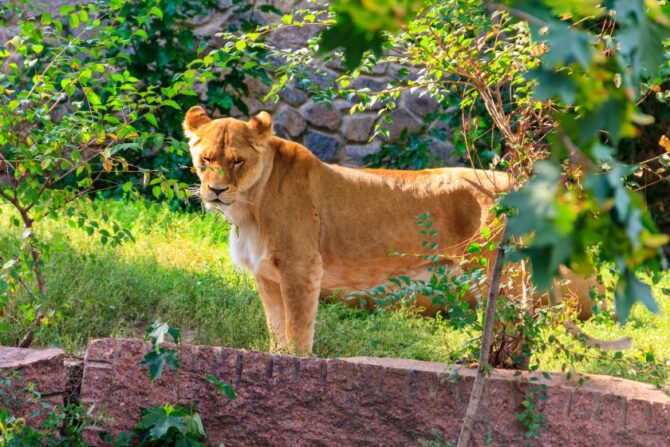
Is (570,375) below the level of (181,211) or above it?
above

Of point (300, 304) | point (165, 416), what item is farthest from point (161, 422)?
point (300, 304)

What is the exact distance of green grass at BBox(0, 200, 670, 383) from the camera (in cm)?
451

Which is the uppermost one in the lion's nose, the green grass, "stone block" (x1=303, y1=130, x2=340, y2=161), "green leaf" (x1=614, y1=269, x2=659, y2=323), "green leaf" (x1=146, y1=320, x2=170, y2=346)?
"green leaf" (x1=614, y1=269, x2=659, y2=323)

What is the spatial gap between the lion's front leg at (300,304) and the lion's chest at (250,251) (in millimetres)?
114

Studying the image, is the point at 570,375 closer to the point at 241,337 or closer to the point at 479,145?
the point at 241,337

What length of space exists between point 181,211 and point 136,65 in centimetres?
140

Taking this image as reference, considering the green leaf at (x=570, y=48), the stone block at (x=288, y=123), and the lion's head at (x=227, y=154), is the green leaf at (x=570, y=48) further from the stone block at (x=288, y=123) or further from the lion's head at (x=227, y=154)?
the stone block at (x=288, y=123)

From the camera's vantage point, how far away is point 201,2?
791 centimetres

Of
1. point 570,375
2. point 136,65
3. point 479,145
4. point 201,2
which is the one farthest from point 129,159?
point 570,375

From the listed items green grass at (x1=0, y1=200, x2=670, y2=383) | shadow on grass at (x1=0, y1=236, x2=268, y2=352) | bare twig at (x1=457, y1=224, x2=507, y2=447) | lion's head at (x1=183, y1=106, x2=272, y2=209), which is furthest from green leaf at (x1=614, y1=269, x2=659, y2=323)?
shadow on grass at (x1=0, y1=236, x2=268, y2=352)

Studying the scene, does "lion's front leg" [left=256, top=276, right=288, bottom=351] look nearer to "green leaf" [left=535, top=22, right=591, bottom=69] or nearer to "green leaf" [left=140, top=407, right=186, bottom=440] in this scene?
→ "green leaf" [left=140, top=407, right=186, bottom=440]

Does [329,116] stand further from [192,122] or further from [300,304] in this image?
[300,304]

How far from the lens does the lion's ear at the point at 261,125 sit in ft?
15.1

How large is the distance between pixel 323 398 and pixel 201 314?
1.25 metres
